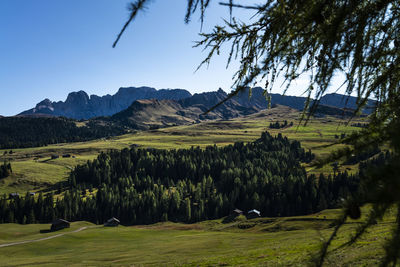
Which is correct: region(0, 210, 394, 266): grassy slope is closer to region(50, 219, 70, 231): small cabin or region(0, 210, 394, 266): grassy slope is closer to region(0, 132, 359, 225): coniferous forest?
region(50, 219, 70, 231): small cabin

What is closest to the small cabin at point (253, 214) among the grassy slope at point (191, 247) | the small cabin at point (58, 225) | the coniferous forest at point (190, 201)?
the coniferous forest at point (190, 201)

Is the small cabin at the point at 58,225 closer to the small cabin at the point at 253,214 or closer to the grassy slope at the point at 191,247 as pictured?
the grassy slope at the point at 191,247

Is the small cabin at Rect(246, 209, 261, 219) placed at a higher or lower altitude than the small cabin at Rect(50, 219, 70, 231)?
lower

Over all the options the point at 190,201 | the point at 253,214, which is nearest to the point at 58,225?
the point at 190,201

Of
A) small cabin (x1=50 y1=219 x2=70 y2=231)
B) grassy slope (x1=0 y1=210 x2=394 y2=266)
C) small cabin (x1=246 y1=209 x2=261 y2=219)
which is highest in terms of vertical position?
grassy slope (x1=0 y1=210 x2=394 y2=266)

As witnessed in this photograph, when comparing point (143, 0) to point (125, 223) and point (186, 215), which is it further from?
point (125, 223)

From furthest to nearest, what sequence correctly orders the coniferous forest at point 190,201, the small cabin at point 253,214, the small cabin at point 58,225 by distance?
the coniferous forest at point 190,201 → the small cabin at point 253,214 → the small cabin at point 58,225

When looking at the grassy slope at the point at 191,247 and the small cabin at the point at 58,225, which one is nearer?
the grassy slope at the point at 191,247

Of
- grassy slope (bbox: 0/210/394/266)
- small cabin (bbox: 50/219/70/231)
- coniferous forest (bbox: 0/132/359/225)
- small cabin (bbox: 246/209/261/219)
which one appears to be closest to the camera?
grassy slope (bbox: 0/210/394/266)

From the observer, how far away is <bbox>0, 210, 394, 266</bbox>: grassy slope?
85.7ft

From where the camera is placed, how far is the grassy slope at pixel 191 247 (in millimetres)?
26130

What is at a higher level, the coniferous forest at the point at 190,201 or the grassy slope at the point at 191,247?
the grassy slope at the point at 191,247

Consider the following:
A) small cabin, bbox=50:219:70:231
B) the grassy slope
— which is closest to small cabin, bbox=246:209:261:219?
the grassy slope

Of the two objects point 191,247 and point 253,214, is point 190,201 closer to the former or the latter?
point 253,214
